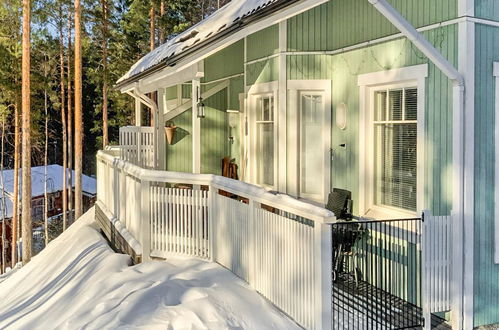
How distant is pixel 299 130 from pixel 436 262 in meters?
2.81

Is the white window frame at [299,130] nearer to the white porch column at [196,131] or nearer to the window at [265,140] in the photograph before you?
the window at [265,140]

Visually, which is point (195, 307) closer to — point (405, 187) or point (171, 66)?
point (405, 187)

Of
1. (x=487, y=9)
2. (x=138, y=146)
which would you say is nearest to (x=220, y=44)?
(x=487, y=9)

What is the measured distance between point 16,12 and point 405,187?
1757cm

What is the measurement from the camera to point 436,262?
441cm

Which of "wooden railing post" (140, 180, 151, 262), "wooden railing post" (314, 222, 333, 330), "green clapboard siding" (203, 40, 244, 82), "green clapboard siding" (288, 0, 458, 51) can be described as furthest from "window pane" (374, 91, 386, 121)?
"green clapboard siding" (203, 40, 244, 82)

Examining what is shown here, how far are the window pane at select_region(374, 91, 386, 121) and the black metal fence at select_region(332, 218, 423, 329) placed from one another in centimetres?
137

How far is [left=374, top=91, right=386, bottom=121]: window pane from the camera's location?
562 centimetres

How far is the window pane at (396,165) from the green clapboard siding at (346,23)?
46.4 inches

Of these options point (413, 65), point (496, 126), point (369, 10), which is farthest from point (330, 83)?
point (496, 126)

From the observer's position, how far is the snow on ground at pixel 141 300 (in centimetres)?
420

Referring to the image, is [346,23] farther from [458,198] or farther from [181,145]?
[181,145]

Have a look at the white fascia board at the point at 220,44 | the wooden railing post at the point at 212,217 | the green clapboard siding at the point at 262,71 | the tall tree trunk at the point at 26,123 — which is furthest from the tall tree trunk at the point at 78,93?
the wooden railing post at the point at 212,217

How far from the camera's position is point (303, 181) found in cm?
661
